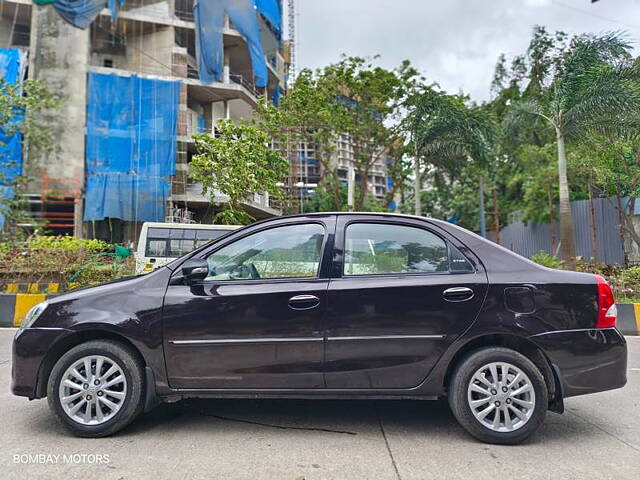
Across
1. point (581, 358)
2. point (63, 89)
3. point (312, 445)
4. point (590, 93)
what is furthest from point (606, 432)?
point (63, 89)

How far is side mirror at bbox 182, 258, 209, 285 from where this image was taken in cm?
336

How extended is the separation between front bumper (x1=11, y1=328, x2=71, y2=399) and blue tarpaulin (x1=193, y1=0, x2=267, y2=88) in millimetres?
25743

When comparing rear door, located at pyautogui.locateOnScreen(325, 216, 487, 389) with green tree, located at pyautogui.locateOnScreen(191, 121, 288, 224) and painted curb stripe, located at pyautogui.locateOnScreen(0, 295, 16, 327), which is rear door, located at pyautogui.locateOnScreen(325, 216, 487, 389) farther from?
green tree, located at pyautogui.locateOnScreen(191, 121, 288, 224)

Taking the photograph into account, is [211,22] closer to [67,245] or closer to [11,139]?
[11,139]

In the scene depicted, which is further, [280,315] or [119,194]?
[119,194]

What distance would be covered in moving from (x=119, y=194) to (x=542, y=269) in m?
24.3

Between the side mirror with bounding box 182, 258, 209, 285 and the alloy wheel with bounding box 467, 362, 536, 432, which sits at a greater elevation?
the side mirror with bounding box 182, 258, 209, 285

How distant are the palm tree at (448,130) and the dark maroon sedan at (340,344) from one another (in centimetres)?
1611

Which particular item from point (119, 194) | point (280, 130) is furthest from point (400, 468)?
point (119, 194)

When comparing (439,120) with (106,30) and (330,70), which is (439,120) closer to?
(330,70)

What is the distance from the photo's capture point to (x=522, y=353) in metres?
3.35

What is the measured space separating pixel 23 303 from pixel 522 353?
29.7 feet

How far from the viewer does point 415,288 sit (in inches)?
131

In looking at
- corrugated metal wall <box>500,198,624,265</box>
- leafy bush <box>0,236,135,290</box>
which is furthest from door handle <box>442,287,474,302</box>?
corrugated metal wall <box>500,198,624,265</box>
